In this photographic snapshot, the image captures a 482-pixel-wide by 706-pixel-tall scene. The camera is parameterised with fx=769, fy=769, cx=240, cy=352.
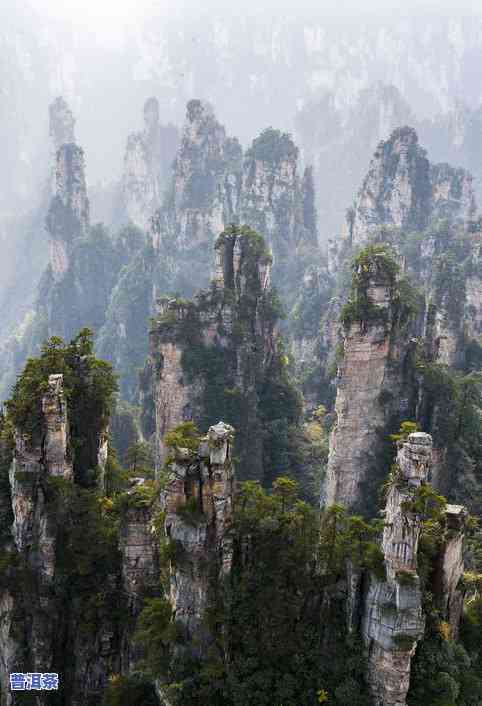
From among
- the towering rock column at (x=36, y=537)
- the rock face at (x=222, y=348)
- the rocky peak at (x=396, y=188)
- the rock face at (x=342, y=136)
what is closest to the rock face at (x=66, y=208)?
the rocky peak at (x=396, y=188)

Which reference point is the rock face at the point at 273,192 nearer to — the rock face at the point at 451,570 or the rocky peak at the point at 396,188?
the rocky peak at the point at 396,188

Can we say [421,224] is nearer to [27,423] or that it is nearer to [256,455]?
[256,455]

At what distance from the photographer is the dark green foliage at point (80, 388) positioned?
88.5ft

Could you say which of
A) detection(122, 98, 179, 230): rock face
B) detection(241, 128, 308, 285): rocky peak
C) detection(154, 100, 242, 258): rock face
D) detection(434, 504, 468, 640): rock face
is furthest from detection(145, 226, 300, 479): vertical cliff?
detection(122, 98, 179, 230): rock face

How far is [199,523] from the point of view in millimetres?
21312

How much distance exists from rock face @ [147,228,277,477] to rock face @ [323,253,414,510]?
25.7 ft

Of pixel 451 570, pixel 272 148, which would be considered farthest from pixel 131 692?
pixel 272 148

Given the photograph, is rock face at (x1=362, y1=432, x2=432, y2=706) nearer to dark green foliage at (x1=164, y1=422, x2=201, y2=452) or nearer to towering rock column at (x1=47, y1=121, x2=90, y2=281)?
dark green foliage at (x1=164, y1=422, x2=201, y2=452)

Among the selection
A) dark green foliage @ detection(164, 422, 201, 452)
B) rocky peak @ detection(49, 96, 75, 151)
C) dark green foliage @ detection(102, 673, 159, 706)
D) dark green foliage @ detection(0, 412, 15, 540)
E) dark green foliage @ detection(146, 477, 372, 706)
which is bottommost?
Answer: dark green foliage @ detection(102, 673, 159, 706)

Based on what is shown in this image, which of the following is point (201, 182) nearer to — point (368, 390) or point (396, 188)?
point (396, 188)

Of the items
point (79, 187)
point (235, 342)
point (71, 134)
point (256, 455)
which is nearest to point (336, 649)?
point (256, 455)

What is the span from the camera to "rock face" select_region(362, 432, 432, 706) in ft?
63.6

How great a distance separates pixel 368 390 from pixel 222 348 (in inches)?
458

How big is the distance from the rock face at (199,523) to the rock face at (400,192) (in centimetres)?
6320
